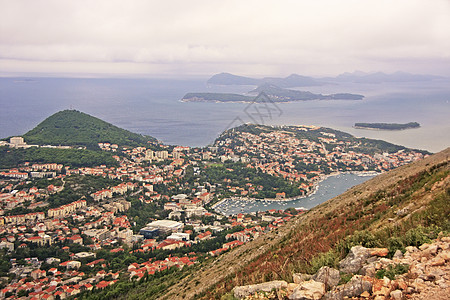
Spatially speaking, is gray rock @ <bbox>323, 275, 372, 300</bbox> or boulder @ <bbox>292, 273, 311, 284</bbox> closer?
gray rock @ <bbox>323, 275, 372, 300</bbox>

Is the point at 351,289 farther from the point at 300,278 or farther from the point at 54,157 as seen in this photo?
the point at 54,157

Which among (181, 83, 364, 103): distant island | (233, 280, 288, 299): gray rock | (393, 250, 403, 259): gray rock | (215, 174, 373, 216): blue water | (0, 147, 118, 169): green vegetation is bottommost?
(215, 174, 373, 216): blue water

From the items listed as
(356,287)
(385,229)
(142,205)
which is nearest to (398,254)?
(356,287)

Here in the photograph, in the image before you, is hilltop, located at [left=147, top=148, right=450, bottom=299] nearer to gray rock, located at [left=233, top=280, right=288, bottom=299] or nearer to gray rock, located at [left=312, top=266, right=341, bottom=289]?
gray rock, located at [left=233, top=280, right=288, bottom=299]

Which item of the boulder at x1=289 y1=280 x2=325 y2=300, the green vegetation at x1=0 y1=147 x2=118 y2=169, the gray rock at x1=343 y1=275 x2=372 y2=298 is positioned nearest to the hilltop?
the boulder at x1=289 y1=280 x2=325 y2=300

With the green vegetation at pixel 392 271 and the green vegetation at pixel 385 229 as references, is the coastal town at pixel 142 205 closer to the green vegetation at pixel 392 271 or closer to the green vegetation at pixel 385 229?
the green vegetation at pixel 385 229

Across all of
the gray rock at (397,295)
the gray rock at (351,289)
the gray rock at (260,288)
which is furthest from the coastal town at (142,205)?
the gray rock at (397,295)

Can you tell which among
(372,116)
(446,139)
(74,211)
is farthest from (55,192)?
(372,116)

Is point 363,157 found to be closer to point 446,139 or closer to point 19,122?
point 446,139

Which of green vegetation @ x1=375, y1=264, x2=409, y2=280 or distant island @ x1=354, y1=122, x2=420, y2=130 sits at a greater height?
green vegetation @ x1=375, y1=264, x2=409, y2=280
